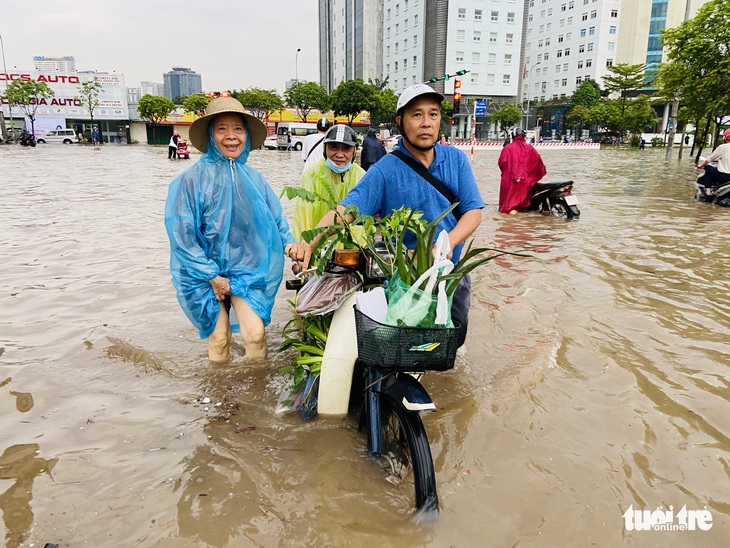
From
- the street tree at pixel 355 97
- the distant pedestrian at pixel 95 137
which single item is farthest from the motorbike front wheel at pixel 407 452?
the street tree at pixel 355 97

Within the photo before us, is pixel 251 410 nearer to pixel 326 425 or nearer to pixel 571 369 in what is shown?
pixel 326 425

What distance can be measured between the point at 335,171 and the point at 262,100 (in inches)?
2036

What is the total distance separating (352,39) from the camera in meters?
78.8

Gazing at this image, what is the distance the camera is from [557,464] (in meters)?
2.59

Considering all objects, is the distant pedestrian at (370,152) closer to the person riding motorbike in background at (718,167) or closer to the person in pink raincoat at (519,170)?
the person in pink raincoat at (519,170)

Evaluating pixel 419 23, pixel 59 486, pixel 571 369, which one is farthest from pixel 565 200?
pixel 419 23

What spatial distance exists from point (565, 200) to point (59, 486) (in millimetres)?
8912

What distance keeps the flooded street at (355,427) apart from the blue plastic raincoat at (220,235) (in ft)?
1.98

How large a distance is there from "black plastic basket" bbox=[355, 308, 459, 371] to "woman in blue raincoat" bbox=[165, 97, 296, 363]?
129cm

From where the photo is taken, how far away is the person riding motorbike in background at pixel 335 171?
14.2 ft

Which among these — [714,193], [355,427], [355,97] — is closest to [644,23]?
[355,97]

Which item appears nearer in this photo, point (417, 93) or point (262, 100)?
point (417, 93)

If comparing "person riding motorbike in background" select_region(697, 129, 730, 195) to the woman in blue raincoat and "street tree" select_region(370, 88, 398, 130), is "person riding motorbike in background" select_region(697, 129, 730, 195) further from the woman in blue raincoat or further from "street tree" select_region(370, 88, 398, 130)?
"street tree" select_region(370, 88, 398, 130)

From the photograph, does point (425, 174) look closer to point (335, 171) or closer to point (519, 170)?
point (335, 171)
